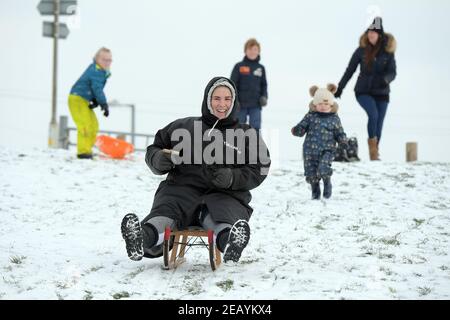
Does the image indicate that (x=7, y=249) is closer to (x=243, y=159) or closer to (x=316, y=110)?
(x=243, y=159)

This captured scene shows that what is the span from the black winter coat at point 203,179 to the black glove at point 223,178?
0.21 ft

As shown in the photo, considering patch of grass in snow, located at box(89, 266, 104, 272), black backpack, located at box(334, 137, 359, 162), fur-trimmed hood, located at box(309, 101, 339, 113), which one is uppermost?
fur-trimmed hood, located at box(309, 101, 339, 113)

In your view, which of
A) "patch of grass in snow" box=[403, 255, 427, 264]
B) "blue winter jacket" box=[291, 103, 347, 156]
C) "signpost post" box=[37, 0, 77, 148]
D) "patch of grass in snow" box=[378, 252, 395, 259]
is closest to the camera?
"patch of grass in snow" box=[403, 255, 427, 264]

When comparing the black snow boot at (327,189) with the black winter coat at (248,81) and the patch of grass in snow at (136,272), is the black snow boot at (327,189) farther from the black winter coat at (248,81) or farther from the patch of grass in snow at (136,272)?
the patch of grass in snow at (136,272)

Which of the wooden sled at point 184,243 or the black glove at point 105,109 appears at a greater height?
the black glove at point 105,109

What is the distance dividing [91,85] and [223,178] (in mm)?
6687

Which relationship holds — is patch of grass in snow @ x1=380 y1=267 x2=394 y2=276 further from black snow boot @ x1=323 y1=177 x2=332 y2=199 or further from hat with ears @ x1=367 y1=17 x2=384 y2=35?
hat with ears @ x1=367 y1=17 x2=384 y2=35

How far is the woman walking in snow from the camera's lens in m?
10.6

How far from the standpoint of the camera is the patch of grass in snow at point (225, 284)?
13.7 feet

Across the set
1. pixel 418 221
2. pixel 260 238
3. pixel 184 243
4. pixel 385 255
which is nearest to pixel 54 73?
pixel 260 238

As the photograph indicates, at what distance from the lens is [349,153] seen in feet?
41.0

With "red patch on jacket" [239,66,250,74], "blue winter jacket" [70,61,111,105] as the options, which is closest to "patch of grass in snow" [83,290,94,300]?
"blue winter jacket" [70,61,111,105]

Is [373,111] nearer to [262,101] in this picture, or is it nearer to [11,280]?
[262,101]

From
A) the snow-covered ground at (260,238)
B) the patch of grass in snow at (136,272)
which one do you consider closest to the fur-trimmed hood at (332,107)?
the snow-covered ground at (260,238)
